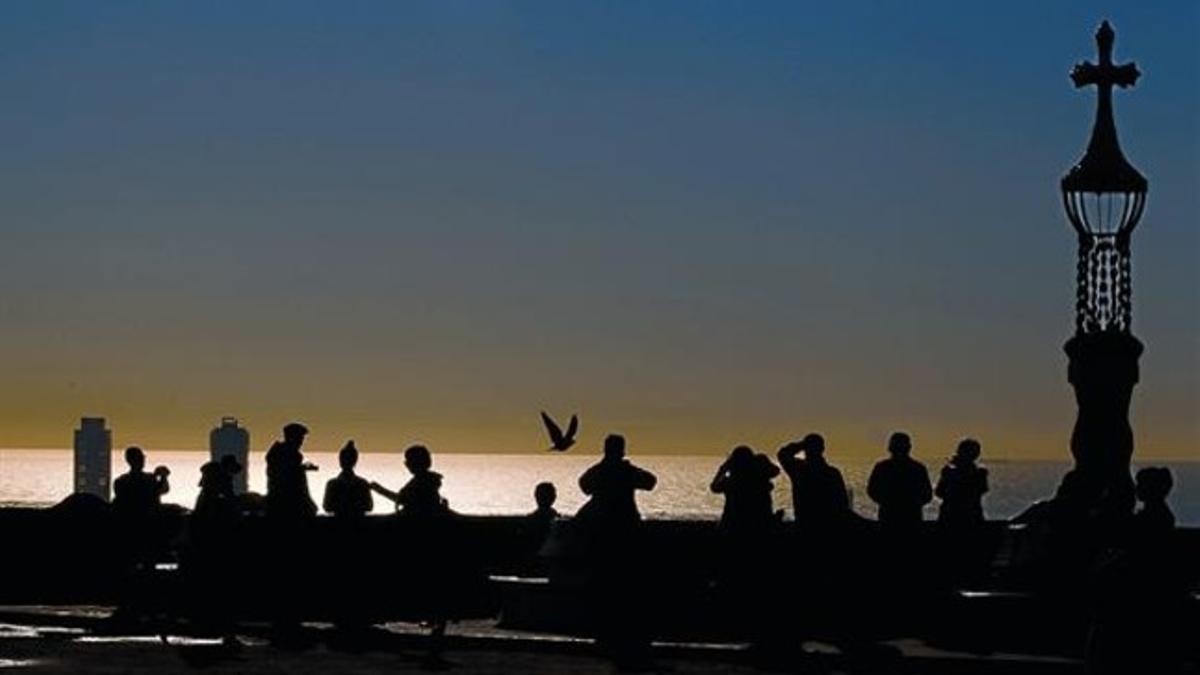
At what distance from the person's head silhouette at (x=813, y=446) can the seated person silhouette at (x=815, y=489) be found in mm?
36

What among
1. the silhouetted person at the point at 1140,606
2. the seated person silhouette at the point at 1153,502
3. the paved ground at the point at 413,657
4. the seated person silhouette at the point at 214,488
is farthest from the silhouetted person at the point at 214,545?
the silhouetted person at the point at 1140,606

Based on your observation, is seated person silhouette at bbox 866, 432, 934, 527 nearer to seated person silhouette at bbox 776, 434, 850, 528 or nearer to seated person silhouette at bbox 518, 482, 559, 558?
seated person silhouette at bbox 776, 434, 850, 528

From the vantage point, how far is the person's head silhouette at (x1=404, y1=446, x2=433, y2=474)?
2628cm

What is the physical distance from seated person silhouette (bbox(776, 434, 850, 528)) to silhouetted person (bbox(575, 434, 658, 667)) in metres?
1.22

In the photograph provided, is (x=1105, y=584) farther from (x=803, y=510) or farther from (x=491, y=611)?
(x=491, y=611)

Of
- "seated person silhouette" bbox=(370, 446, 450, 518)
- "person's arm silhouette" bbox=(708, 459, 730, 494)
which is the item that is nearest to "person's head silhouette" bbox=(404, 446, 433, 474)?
"seated person silhouette" bbox=(370, 446, 450, 518)

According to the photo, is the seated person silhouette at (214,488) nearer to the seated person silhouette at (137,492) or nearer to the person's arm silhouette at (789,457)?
the seated person silhouette at (137,492)

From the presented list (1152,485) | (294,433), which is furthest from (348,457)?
(1152,485)

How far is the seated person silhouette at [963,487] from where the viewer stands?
26031 mm

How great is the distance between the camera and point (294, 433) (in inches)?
1076

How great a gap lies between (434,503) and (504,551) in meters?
7.98

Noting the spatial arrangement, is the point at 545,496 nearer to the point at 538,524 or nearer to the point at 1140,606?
the point at 538,524

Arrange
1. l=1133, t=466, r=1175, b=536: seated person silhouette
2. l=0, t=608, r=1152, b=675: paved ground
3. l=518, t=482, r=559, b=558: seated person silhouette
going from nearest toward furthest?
l=1133, t=466, r=1175, b=536: seated person silhouette → l=0, t=608, r=1152, b=675: paved ground → l=518, t=482, r=559, b=558: seated person silhouette

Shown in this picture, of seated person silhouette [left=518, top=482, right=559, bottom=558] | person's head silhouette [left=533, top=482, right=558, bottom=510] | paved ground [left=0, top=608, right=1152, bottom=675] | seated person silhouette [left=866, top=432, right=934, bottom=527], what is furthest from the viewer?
seated person silhouette [left=518, top=482, right=559, bottom=558]
